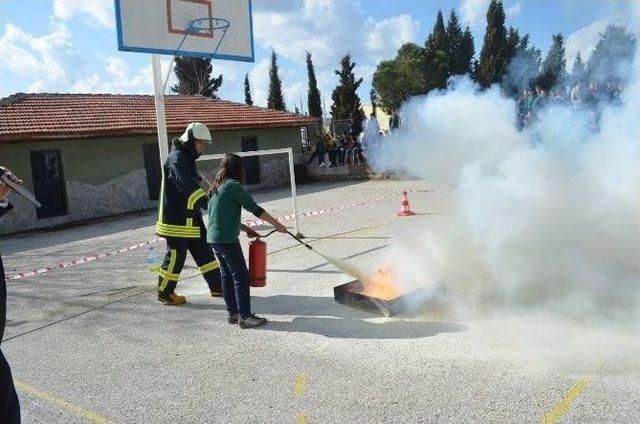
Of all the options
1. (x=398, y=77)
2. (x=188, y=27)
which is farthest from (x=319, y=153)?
(x=188, y=27)

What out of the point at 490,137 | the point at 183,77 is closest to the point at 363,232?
the point at 490,137

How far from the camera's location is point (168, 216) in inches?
230

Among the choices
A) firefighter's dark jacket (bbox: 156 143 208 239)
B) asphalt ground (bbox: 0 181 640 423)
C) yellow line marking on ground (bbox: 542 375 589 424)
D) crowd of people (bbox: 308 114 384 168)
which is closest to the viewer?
yellow line marking on ground (bbox: 542 375 589 424)

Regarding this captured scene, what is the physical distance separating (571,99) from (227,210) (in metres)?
5.05

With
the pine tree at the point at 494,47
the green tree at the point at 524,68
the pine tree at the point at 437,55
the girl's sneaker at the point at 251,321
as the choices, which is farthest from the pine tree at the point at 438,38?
the girl's sneaker at the point at 251,321

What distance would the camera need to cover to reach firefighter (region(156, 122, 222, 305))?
18.5 feet

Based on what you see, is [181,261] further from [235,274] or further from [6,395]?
[6,395]

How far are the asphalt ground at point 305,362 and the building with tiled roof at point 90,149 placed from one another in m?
9.38

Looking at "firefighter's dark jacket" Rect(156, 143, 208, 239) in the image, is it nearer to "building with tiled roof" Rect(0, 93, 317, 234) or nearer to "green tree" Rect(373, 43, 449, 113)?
"green tree" Rect(373, 43, 449, 113)

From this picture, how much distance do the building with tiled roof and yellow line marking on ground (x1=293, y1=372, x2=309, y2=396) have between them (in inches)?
512

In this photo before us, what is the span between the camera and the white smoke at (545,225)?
4.99 meters

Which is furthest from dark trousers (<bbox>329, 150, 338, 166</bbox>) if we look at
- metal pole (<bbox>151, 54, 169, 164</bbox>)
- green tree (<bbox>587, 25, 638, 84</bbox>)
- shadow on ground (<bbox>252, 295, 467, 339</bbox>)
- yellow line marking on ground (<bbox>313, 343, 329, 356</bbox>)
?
yellow line marking on ground (<bbox>313, 343, 329, 356</bbox>)

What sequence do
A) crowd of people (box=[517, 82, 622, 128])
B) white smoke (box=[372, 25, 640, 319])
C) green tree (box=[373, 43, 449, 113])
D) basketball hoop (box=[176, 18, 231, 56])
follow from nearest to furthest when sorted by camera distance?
white smoke (box=[372, 25, 640, 319]) < crowd of people (box=[517, 82, 622, 128]) < basketball hoop (box=[176, 18, 231, 56]) < green tree (box=[373, 43, 449, 113])

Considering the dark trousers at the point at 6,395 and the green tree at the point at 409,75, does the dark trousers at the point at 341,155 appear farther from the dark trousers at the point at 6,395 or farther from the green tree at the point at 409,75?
the dark trousers at the point at 6,395
